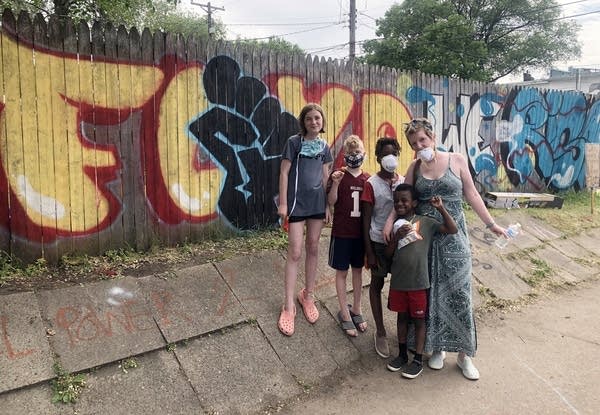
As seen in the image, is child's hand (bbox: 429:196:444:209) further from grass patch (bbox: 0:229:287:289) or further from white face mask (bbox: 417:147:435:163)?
grass patch (bbox: 0:229:287:289)

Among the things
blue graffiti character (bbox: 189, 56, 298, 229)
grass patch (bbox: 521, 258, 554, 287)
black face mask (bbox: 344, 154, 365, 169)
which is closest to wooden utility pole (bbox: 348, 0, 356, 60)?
grass patch (bbox: 521, 258, 554, 287)

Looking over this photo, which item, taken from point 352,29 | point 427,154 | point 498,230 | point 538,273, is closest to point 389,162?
point 427,154

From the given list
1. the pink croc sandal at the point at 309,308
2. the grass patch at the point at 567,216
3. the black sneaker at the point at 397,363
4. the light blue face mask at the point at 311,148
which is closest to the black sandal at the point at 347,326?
the pink croc sandal at the point at 309,308

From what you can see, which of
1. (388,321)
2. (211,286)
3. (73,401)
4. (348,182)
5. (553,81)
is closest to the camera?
(73,401)

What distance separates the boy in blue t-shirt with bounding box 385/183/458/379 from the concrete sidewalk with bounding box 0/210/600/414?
24.4 inches

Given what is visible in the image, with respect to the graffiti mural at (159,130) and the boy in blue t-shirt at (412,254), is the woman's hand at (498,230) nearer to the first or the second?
the boy in blue t-shirt at (412,254)

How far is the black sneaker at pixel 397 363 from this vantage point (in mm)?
3780

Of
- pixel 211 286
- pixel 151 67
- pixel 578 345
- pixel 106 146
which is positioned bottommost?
pixel 578 345

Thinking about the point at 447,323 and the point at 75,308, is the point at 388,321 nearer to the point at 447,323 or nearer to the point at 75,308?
the point at 447,323

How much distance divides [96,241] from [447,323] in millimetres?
3167

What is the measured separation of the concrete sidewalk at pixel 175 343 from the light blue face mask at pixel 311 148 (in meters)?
1.33

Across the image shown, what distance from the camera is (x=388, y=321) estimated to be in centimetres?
447

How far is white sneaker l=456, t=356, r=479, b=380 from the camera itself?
3.68m

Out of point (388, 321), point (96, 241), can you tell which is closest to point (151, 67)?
point (96, 241)
